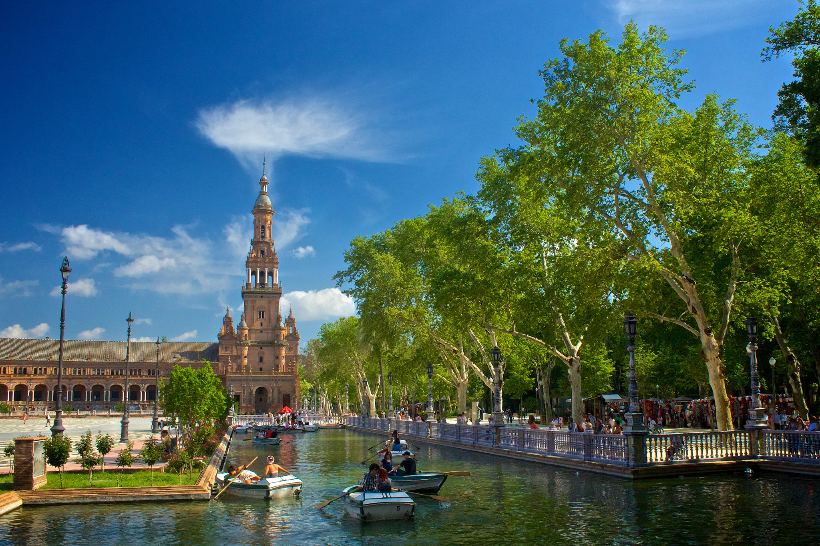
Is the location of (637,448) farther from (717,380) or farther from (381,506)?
(381,506)

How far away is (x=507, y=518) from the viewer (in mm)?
18344

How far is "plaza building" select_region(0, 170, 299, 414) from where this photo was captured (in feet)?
473

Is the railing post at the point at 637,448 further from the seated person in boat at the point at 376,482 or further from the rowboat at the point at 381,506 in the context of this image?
the seated person in boat at the point at 376,482

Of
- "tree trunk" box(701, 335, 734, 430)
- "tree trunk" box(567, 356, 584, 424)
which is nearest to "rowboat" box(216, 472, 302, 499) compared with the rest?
"tree trunk" box(701, 335, 734, 430)

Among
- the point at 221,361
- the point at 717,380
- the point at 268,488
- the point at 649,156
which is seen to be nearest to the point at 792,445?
the point at 717,380

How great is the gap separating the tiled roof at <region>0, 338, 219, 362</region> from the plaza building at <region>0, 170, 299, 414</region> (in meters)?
0.20

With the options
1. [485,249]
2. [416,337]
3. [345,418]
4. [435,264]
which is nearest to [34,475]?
[485,249]

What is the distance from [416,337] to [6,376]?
129m

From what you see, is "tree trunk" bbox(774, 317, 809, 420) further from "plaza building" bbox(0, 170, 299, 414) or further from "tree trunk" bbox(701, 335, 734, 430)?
Result: "plaza building" bbox(0, 170, 299, 414)

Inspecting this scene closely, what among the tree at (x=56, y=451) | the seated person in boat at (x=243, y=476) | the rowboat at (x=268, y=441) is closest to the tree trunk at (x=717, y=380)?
the seated person in boat at (x=243, y=476)

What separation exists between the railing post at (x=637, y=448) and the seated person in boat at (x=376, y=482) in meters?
10.1

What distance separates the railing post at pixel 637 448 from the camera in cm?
2508

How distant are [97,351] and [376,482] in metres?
160

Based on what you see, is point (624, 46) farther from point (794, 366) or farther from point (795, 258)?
point (794, 366)
